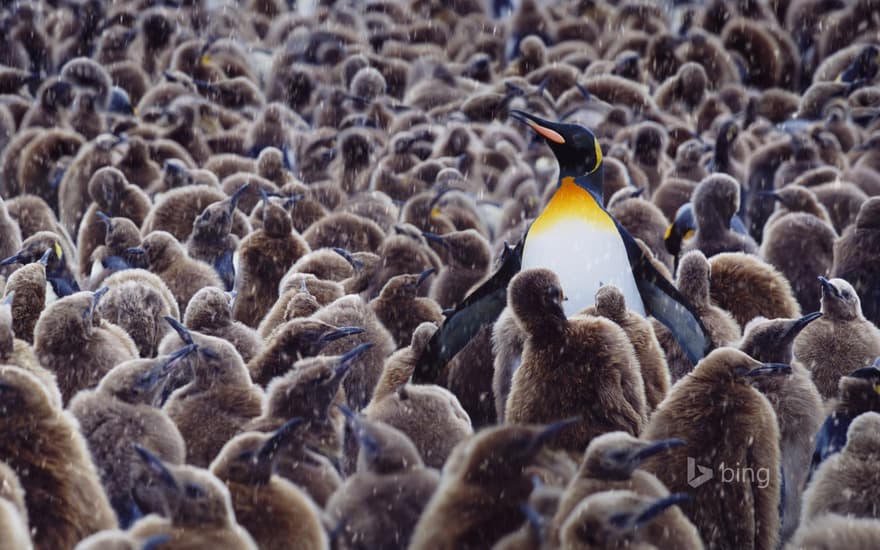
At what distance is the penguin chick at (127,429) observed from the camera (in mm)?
3320

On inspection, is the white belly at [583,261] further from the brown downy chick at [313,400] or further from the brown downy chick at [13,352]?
the brown downy chick at [13,352]

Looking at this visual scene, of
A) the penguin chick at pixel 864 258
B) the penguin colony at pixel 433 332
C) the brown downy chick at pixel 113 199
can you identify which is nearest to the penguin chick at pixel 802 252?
the penguin colony at pixel 433 332

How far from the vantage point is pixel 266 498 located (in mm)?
3051

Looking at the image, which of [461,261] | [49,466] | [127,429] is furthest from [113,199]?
[49,466]

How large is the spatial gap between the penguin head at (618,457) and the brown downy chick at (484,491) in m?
0.11

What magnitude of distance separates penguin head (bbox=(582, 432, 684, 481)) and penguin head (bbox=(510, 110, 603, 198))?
2304 millimetres

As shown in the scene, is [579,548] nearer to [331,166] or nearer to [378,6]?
[331,166]

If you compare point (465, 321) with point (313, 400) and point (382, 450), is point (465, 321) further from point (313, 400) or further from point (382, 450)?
point (382, 450)

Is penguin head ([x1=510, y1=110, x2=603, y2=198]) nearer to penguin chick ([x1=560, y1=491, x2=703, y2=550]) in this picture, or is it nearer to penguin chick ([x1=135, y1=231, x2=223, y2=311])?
penguin chick ([x1=135, y1=231, x2=223, y2=311])

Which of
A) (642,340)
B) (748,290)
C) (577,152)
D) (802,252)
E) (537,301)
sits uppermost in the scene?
(577,152)

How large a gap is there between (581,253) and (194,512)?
97.1 inches

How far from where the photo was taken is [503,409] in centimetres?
410

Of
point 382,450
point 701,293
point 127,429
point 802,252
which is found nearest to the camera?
point 382,450

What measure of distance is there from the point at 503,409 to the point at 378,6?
14375 millimetres
